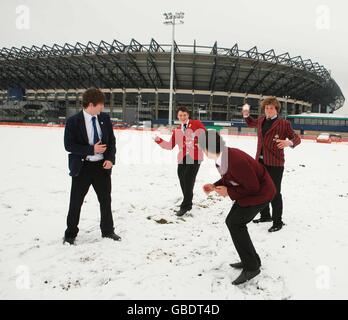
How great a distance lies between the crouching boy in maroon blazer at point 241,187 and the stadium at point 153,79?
4427cm

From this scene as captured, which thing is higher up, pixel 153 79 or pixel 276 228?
pixel 153 79

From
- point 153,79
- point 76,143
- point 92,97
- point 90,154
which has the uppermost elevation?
point 153,79

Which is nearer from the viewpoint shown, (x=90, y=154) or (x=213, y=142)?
(x=213, y=142)

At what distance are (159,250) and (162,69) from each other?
47.7m

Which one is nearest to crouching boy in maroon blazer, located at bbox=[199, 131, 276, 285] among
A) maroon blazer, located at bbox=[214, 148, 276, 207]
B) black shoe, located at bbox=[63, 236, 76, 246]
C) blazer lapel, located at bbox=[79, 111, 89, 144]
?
maroon blazer, located at bbox=[214, 148, 276, 207]

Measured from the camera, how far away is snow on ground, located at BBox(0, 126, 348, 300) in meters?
2.90

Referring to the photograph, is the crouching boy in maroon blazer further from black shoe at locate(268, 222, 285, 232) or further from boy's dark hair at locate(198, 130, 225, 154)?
black shoe at locate(268, 222, 285, 232)

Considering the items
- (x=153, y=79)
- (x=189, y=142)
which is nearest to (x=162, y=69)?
(x=153, y=79)

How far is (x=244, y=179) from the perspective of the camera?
271cm

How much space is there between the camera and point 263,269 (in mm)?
3307

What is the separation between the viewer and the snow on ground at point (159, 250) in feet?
9.51

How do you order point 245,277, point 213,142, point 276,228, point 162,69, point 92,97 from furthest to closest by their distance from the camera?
point 162,69 → point 276,228 → point 92,97 → point 245,277 → point 213,142

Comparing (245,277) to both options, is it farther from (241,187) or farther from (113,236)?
(113,236)

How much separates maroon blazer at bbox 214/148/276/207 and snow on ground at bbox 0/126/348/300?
3.12ft
